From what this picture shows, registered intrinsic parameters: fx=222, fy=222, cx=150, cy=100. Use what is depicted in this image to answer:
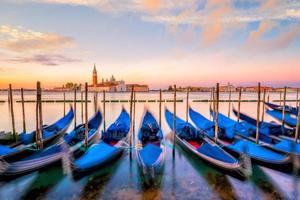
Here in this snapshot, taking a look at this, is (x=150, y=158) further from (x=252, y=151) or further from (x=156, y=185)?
(x=252, y=151)

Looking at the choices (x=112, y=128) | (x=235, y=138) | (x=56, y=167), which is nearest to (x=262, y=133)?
(x=235, y=138)

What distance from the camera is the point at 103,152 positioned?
7.64 metres

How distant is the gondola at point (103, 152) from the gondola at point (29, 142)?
231 cm

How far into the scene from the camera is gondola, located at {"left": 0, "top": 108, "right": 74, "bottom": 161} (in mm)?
7495

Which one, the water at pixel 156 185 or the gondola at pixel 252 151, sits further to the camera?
the gondola at pixel 252 151

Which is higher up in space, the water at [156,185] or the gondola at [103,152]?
the gondola at [103,152]

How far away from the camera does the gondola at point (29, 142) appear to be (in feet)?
24.6

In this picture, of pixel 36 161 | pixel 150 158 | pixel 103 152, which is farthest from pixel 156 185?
pixel 36 161

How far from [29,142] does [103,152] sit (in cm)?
448

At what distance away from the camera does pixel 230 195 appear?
6027mm

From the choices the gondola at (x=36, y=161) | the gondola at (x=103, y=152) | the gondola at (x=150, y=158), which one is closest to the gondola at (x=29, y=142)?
the gondola at (x=36, y=161)

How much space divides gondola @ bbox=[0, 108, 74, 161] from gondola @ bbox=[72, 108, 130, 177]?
2.31 metres

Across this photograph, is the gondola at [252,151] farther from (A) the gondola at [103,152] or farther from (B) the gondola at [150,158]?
(A) the gondola at [103,152]

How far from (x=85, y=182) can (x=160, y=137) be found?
4.21 m
